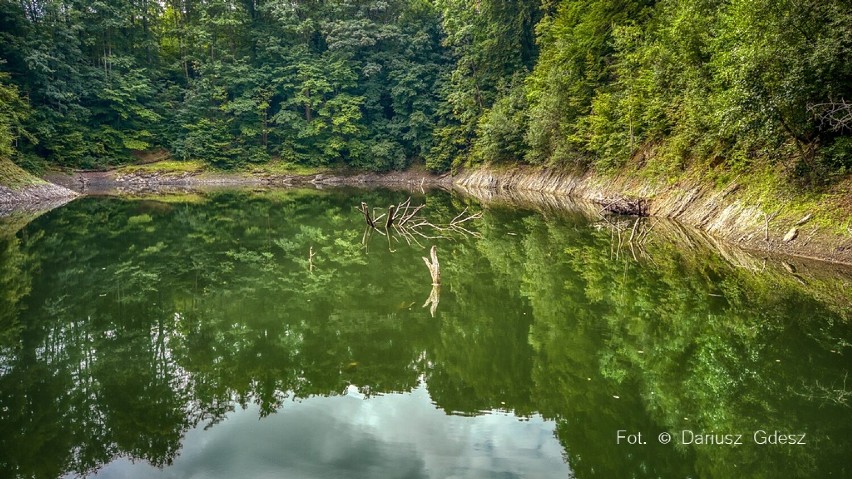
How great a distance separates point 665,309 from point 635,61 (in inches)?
845

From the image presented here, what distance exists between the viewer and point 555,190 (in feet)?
122

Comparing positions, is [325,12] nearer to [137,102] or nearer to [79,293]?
[137,102]

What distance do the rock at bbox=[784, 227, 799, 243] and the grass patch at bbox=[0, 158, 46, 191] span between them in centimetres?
3901

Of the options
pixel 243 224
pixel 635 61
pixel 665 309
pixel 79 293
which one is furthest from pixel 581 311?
pixel 635 61

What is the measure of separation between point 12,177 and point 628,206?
36.1m

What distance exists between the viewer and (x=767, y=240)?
562 inches

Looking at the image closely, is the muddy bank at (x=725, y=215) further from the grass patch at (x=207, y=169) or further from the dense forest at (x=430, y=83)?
the grass patch at (x=207, y=169)

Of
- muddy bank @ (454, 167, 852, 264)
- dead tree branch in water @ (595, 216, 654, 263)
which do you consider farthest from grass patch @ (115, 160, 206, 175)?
dead tree branch in water @ (595, 216, 654, 263)

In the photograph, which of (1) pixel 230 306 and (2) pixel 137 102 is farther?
(2) pixel 137 102

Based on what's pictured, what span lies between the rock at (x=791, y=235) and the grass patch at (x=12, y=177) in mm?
39008

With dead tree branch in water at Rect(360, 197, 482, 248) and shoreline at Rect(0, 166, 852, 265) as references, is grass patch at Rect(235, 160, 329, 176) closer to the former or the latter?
shoreline at Rect(0, 166, 852, 265)

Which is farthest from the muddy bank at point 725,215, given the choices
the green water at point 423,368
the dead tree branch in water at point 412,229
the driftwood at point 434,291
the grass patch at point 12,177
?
the grass patch at point 12,177

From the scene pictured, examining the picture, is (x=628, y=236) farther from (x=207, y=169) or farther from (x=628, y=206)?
(x=207, y=169)

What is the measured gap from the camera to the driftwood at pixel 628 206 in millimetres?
22422
